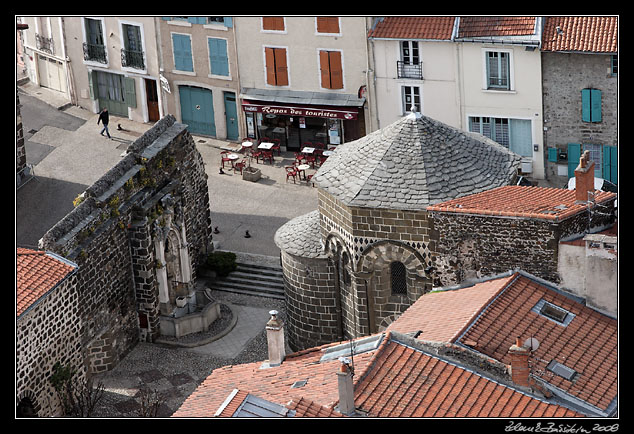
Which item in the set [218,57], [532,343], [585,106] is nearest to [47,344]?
[532,343]

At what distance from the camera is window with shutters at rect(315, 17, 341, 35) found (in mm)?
67438

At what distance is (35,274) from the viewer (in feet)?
164

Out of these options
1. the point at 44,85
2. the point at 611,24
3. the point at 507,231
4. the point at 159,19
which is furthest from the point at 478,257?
the point at 44,85

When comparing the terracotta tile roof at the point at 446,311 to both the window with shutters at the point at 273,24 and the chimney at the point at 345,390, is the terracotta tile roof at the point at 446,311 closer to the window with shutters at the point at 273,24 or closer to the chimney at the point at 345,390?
the chimney at the point at 345,390

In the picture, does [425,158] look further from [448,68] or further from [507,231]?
[448,68]

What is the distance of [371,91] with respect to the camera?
68188 millimetres

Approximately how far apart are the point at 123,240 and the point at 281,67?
1750cm

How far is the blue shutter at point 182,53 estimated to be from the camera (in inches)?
2785

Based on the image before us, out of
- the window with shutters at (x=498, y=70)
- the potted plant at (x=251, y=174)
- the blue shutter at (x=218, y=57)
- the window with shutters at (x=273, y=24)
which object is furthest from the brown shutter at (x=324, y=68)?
the window with shutters at (x=498, y=70)

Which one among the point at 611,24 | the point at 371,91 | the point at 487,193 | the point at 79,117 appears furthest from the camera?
the point at 79,117

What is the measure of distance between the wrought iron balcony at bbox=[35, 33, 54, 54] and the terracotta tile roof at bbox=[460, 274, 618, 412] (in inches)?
1317

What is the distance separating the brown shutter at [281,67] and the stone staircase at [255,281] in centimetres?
1206

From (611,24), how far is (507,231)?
1774 cm

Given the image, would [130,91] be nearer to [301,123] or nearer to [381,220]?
[301,123]
